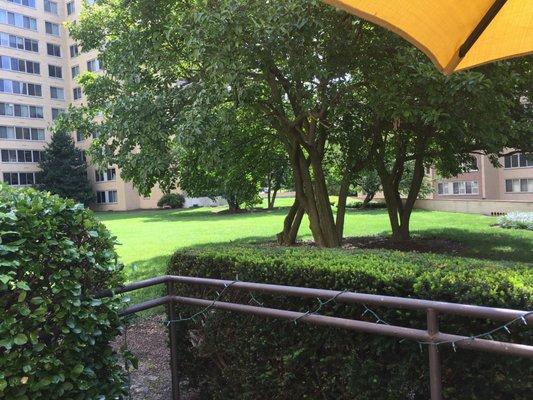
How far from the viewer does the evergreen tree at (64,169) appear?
58375 mm

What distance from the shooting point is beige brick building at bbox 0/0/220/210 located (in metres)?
60.4

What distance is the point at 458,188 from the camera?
171 feet

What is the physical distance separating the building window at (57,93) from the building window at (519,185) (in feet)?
170

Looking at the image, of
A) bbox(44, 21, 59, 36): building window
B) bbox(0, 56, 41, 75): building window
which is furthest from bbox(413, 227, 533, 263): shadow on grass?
bbox(44, 21, 59, 36): building window

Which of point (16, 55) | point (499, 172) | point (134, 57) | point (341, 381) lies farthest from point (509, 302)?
point (16, 55)

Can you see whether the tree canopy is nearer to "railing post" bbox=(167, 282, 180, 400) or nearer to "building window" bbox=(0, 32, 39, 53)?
"railing post" bbox=(167, 282, 180, 400)

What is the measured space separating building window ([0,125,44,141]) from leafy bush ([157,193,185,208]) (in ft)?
64.1

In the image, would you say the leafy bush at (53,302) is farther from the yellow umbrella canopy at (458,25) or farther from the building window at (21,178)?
the building window at (21,178)

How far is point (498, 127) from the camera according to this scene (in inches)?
366

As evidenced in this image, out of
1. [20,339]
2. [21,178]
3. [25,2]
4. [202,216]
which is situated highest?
[25,2]

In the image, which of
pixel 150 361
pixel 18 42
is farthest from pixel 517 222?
pixel 18 42

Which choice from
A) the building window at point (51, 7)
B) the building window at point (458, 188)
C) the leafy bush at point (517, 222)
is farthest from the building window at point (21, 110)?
the leafy bush at point (517, 222)

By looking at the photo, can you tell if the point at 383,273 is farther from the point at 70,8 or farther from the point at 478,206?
the point at 70,8

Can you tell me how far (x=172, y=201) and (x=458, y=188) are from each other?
28.5m
